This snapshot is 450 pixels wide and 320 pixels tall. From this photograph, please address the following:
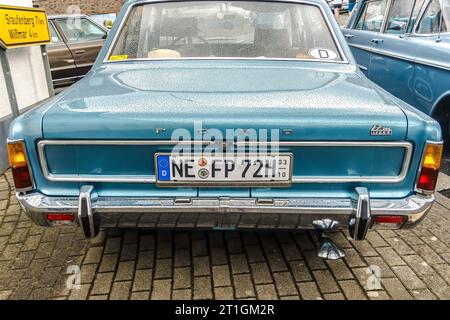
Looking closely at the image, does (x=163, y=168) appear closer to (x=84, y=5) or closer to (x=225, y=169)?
(x=225, y=169)

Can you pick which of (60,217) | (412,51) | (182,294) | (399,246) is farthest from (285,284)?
(412,51)

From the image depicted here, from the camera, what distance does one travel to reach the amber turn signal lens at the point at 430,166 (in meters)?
2.04

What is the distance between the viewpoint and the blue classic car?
1.98 metres

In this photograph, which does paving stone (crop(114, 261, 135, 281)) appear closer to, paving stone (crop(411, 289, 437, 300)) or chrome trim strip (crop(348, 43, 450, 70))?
paving stone (crop(411, 289, 437, 300))

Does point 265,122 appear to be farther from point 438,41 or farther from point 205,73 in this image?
point 438,41

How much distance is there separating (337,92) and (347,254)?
1.18 meters

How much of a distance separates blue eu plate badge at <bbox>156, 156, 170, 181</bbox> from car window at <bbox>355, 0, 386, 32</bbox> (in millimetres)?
4637

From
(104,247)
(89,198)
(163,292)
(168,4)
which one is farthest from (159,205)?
(168,4)

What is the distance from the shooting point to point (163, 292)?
7.87ft

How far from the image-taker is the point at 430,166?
2.08 m

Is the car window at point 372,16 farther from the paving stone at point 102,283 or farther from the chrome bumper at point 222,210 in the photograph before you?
the paving stone at point 102,283

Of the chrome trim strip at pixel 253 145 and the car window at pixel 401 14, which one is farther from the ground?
the car window at pixel 401 14

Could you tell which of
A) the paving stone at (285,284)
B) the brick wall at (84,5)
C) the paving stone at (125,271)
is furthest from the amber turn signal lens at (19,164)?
the brick wall at (84,5)

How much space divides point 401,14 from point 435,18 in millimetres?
717
